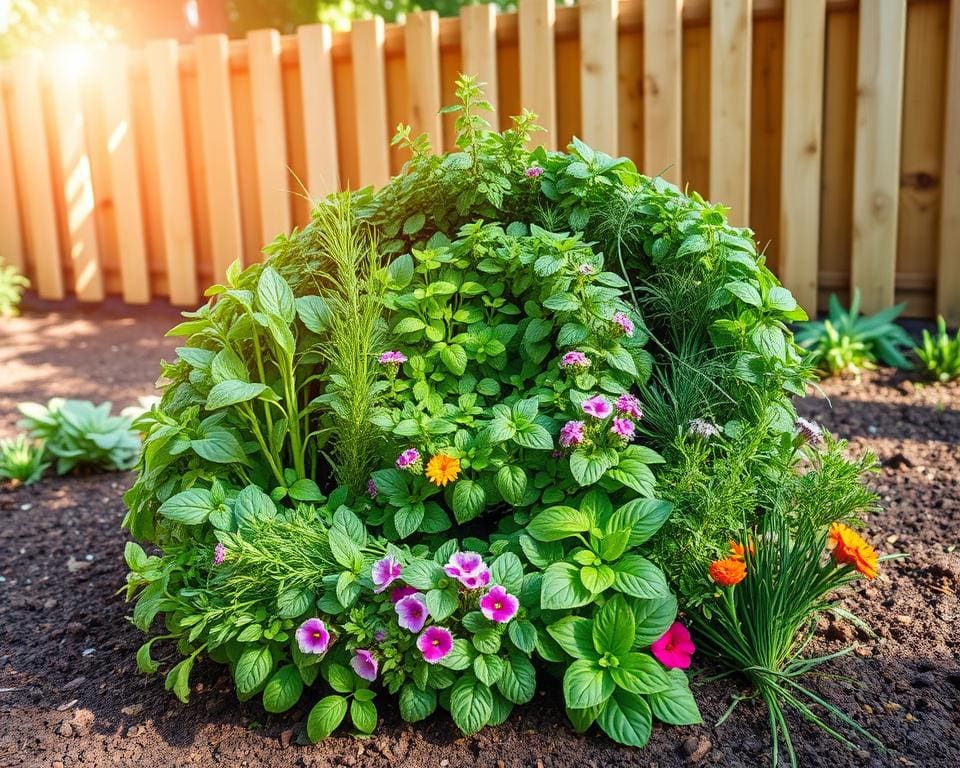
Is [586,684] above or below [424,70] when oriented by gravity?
below

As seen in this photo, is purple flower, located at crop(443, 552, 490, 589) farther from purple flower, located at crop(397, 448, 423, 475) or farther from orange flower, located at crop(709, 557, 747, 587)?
orange flower, located at crop(709, 557, 747, 587)

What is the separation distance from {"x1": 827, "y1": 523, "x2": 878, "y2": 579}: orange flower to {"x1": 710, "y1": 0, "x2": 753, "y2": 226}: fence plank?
3112mm

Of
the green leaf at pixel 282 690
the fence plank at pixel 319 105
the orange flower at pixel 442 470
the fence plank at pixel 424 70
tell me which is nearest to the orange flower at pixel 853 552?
the orange flower at pixel 442 470

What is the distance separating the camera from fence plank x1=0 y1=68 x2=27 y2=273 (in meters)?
6.95

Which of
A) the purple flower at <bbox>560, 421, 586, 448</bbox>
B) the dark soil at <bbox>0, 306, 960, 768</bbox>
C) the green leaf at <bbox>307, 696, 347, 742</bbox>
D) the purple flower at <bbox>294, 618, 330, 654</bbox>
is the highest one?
the purple flower at <bbox>560, 421, 586, 448</bbox>

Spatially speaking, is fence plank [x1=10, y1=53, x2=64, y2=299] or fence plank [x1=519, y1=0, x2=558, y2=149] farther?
fence plank [x1=10, y1=53, x2=64, y2=299]

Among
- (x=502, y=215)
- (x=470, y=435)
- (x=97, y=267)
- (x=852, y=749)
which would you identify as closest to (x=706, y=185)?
(x=502, y=215)

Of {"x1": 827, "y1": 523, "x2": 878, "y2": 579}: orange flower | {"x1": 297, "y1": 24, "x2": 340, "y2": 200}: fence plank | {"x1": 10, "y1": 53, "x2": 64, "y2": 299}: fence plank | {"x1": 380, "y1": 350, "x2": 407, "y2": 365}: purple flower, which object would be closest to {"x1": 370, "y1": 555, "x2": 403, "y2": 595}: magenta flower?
{"x1": 380, "y1": 350, "x2": 407, "y2": 365}: purple flower

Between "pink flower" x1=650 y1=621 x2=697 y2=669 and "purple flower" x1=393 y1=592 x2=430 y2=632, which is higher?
"purple flower" x1=393 y1=592 x2=430 y2=632

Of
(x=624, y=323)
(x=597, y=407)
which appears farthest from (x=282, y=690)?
(x=624, y=323)

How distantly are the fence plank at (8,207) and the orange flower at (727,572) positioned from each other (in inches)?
262

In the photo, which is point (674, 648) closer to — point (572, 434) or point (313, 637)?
point (572, 434)

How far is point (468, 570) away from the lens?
192 cm

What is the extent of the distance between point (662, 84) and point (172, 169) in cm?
346
